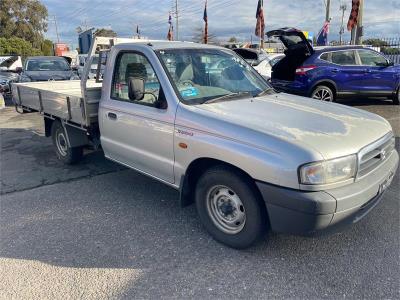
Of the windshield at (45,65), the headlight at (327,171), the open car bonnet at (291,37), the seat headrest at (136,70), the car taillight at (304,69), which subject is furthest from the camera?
the windshield at (45,65)

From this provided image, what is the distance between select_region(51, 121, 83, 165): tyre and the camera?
6.04m

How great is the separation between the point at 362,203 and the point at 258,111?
1.22m

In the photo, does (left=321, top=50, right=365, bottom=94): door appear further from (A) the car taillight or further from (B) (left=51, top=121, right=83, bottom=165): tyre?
(B) (left=51, top=121, right=83, bottom=165): tyre

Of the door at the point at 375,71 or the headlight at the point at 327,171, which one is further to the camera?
the door at the point at 375,71

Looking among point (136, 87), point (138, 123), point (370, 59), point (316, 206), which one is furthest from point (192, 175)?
point (370, 59)

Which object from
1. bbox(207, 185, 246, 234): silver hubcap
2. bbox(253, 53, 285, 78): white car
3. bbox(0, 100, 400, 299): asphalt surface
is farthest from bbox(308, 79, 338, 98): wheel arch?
bbox(207, 185, 246, 234): silver hubcap

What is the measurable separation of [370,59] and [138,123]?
8.58 meters

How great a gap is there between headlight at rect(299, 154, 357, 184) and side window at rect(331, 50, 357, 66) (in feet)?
26.5

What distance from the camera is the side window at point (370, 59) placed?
10281 mm

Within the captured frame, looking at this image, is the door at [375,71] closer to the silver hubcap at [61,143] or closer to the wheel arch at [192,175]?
the silver hubcap at [61,143]

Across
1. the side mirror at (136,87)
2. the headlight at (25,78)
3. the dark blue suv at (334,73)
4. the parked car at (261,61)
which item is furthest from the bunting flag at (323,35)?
the side mirror at (136,87)

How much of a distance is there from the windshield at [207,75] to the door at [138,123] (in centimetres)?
23

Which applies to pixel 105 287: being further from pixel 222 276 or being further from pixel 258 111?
pixel 258 111

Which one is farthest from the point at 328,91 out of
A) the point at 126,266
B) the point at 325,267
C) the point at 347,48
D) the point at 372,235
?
the point at 126,266
